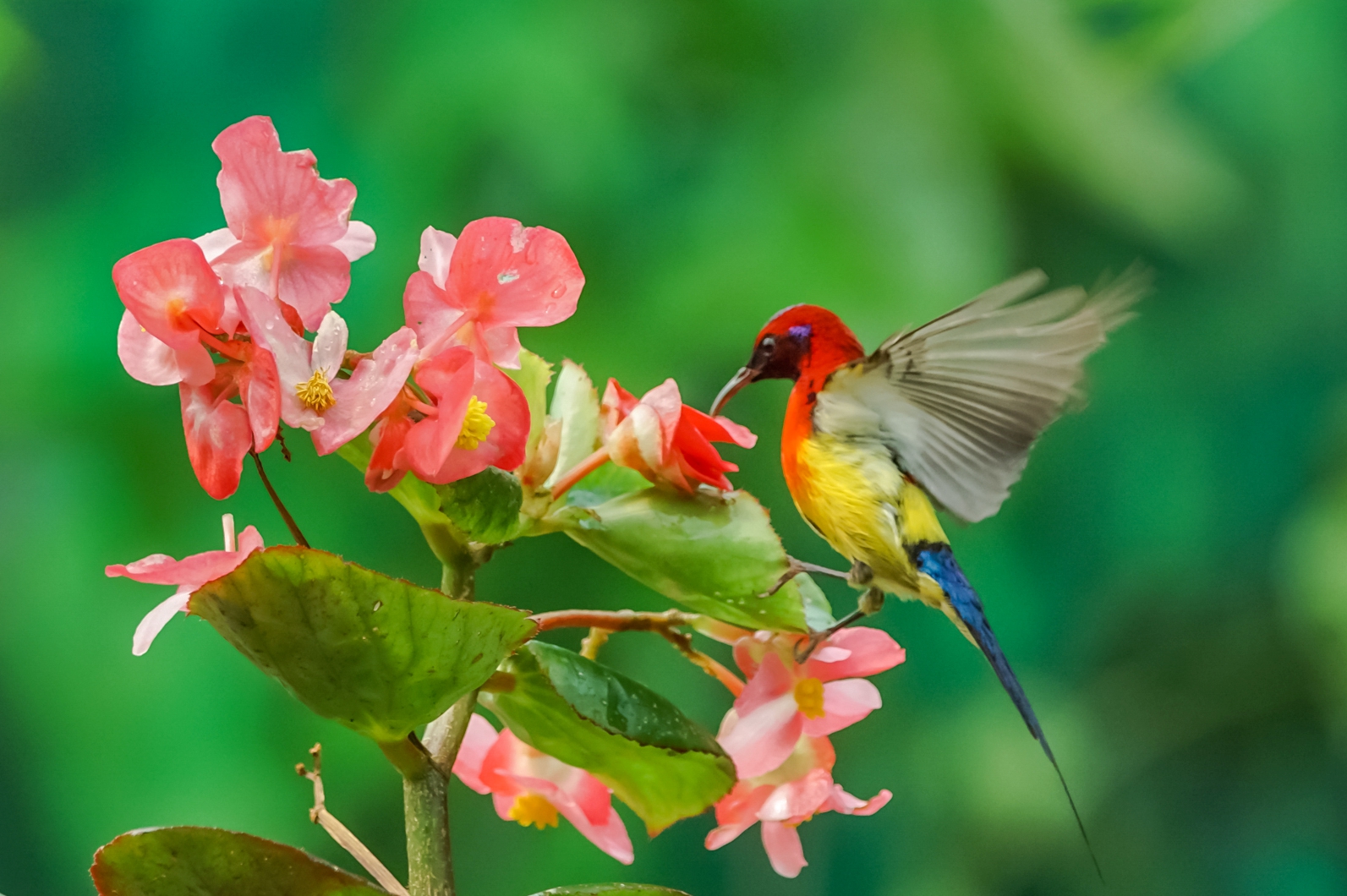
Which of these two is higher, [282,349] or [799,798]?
[282,349]

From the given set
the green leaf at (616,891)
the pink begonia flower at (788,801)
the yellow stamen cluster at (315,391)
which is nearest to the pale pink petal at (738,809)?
the pink begonia flower at (788,801)

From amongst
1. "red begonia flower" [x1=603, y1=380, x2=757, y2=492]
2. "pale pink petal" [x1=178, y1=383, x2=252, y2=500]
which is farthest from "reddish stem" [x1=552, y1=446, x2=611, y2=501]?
"pale pink petal" [x1=178, y1=383, x2=252, y2=500]

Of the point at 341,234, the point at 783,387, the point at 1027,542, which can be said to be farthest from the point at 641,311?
the point at 341,234

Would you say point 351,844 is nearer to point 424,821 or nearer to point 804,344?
point 424,821

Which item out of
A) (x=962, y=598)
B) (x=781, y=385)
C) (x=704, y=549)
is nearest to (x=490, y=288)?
(x=704, y=549)

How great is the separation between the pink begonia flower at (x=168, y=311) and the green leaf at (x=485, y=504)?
67mm

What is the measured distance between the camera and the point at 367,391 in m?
0.28

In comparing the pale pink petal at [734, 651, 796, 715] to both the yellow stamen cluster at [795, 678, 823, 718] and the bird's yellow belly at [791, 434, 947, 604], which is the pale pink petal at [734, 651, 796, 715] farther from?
the bird's yellow belly at [791, 434, 947, 604]

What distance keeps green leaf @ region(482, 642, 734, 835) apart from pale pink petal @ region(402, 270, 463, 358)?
9cm

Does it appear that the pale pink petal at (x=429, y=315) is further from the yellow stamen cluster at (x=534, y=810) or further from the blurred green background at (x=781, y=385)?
the blurred green background at (x=781, y=385)

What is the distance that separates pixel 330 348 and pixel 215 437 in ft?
0.11

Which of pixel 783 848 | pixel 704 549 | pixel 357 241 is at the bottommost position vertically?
pixel 783 848

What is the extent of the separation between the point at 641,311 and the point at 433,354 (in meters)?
1.00

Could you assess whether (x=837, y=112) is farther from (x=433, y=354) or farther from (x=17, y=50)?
(x=433, y=354)
